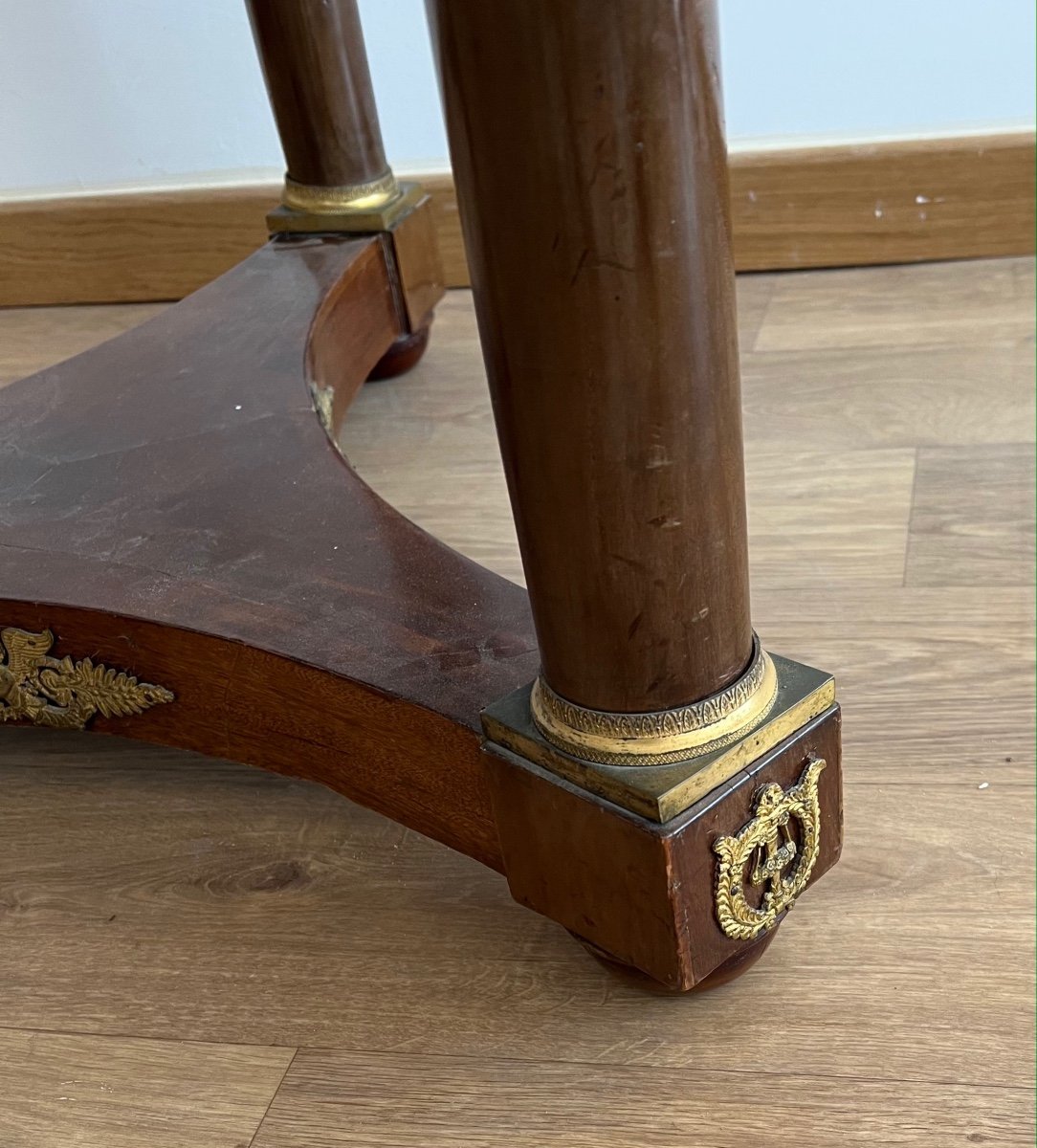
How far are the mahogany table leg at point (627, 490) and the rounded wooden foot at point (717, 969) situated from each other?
0.07 ft

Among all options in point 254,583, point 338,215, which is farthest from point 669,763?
point 338,215

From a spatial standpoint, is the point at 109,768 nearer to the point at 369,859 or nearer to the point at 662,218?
the point at 369,859

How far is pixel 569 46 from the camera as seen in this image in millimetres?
314

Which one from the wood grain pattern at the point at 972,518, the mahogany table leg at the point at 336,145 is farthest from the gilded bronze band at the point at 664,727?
the mahogany table leg at the point at 336,145

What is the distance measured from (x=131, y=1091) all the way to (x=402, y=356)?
0.62m

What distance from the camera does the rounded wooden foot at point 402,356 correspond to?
100 cm

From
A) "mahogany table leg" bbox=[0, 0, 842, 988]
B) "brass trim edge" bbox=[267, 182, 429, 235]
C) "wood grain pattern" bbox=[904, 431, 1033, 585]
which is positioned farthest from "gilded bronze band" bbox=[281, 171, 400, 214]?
"wood grain pattern" bbox=[904, 431, 1033, 585]

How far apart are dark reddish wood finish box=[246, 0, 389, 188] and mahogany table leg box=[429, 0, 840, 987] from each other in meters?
0.54

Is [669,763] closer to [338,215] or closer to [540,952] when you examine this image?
[540,952]

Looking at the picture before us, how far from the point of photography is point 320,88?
2.89 feet

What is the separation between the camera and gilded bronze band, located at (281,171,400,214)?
919mm

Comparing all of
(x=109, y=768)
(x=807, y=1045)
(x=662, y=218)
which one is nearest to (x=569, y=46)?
(x=662, y=218)

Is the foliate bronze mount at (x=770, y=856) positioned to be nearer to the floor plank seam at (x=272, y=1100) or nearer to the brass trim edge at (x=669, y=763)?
the brass trim edge at (x=669, y=763)

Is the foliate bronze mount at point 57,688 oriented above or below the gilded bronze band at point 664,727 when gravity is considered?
below
